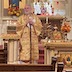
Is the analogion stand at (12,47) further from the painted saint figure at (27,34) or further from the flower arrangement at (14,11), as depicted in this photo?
the flower arrangement at (14,11)

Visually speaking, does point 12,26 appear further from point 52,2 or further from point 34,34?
point 34,34

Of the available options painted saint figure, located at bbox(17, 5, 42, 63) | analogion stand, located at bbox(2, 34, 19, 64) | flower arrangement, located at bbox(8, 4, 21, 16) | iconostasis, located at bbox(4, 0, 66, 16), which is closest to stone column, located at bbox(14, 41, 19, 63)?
analogion stand, located at bbox(2, 34, 19, 64)

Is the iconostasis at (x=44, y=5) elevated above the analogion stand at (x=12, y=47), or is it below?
above

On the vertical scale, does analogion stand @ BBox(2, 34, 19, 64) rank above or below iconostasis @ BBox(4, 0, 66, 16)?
below

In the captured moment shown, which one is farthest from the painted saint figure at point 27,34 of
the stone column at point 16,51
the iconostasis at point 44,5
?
the iconostasis at point 44,5

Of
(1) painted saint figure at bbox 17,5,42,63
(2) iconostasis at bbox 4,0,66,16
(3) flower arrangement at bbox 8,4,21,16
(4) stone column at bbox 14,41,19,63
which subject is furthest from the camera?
(3) flower arrangement at bbox 8,4,21,16

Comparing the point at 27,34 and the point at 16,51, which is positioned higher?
the point at 27,34

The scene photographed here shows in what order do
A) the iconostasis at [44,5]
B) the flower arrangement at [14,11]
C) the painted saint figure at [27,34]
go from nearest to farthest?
the painted saint figure at [27,34]
the iconostasis at [44,5]
the flower arrangement at [14,11]

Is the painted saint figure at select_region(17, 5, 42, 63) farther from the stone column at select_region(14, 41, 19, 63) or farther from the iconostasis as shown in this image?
the iconostasis

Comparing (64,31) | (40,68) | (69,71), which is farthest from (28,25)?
(40,68)

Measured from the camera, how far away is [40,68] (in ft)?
18.0

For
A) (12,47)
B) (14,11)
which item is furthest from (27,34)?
(14,11)

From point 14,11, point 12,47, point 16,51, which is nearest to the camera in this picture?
point 12,47

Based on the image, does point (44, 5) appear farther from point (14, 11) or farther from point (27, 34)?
point (27, 34)
